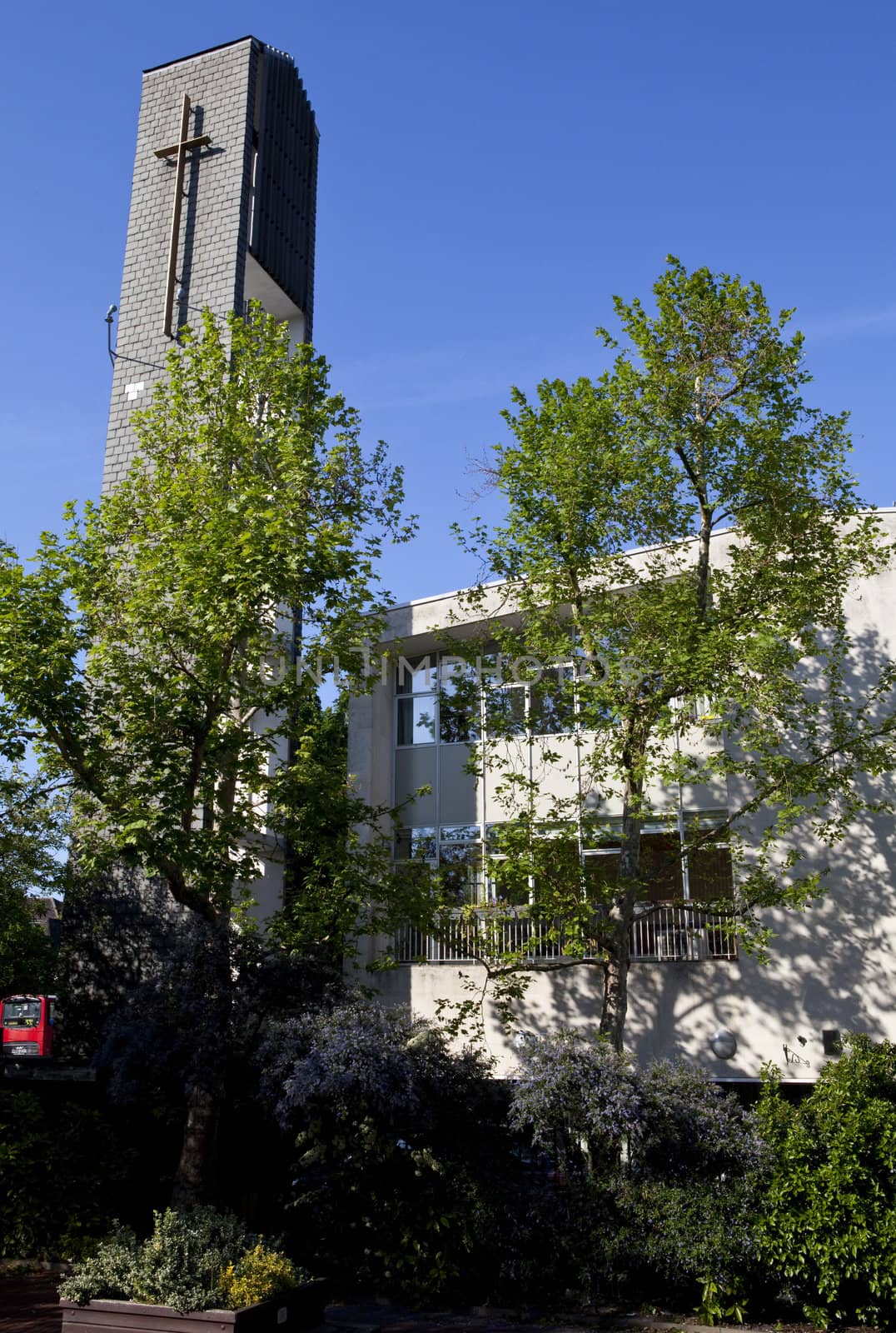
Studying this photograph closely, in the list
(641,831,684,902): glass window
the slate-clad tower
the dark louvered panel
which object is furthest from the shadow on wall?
the dark louvered panel

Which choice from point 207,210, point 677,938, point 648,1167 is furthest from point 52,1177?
point 207,210

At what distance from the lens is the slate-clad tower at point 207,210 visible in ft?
70.1

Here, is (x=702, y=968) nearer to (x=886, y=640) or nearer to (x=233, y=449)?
(x=886, y=640)

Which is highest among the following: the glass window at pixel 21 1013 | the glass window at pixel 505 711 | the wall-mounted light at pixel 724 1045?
the glass window at pixel 505 711

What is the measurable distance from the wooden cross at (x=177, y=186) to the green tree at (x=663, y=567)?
895 cm

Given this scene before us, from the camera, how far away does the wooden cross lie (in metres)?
21.4

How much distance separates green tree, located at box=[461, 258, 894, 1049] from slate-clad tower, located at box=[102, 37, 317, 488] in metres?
8.70

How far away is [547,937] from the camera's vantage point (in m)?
14.6

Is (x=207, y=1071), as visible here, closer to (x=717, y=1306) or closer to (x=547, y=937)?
(x=547, y=937)

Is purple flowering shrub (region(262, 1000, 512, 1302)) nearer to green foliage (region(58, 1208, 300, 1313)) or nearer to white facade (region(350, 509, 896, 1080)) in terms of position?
green foliage (region(58, 1208, 300, 1313))

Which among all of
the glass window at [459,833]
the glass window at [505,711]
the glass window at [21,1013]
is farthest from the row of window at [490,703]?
the glass window at [21,1013]

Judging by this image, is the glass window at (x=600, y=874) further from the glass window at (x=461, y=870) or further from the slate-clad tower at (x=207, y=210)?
the slate-clad tower at (x=207, y=210)

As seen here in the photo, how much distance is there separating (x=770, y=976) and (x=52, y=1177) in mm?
10152

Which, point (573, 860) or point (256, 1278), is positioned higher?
point (573, 860)
